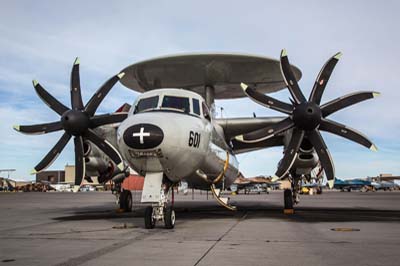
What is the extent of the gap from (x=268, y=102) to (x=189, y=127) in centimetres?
614

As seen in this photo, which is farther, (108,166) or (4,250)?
(108,166)

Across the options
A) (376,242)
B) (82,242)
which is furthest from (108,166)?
(376,242)

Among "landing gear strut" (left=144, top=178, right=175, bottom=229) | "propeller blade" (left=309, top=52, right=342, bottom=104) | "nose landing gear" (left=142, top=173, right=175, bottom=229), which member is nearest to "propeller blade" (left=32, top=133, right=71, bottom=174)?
"nose landing gear" (left=142, top=173, right=175, bottom=229)

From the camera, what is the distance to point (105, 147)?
679 inches

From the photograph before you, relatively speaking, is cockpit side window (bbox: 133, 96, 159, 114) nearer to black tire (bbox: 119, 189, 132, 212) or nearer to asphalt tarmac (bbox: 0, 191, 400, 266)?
asphalt tarmac (bbox: 0, 191, 400, 266)

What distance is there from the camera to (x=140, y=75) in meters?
19.9

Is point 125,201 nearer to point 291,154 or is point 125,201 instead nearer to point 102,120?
point 102,120

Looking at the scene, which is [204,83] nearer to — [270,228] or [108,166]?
[108,166]

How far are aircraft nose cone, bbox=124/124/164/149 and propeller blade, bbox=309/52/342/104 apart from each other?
325 inches

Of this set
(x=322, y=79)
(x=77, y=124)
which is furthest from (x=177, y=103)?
(x=322, y=79)

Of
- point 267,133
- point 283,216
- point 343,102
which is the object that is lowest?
point 283,216

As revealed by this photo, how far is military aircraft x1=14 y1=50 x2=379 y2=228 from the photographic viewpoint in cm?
1187

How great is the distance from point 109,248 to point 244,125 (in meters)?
11.6

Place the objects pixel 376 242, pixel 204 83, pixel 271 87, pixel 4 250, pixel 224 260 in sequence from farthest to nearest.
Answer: pixel 271 87
pixel 204 83
pixel 376 242
pixel 4 250
pixel 224 260
